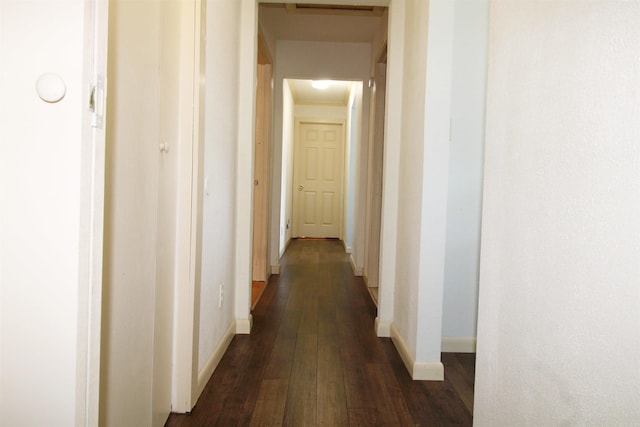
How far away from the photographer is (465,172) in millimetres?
2514

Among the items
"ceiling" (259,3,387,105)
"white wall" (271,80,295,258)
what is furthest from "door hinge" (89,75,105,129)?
"white wall" (271,80,295,258)

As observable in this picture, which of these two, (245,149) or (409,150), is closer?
(409,150)

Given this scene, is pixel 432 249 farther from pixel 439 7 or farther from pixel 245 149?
pixel 245 149

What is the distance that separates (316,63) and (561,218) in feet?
14.2

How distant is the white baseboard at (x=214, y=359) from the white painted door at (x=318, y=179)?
560cm

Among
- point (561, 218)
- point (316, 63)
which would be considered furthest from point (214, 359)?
point (316, 63)

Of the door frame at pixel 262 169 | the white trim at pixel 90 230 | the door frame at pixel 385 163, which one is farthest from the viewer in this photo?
the door frame at pixel 262 169

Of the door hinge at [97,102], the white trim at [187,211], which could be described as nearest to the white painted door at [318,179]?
the white trim at [187,211]

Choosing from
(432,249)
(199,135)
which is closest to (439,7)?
(432,249)

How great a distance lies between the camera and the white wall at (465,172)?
2471mm

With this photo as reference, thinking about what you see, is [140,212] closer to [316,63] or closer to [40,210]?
[40,210]

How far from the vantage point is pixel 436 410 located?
1.84 meters

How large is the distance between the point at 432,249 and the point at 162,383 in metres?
1.32

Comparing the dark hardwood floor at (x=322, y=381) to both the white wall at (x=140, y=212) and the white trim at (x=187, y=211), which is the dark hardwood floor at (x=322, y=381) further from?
the white wall at (x=140, y=212)
